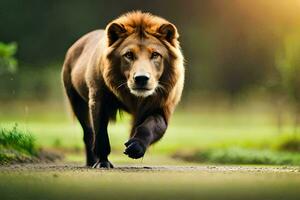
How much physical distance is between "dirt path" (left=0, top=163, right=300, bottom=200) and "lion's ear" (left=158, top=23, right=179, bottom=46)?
135 centimetres

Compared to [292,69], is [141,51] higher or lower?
lower

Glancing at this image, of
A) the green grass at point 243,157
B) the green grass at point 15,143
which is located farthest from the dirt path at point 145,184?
the green grass at point 243,157

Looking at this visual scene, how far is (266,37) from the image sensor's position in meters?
22.1

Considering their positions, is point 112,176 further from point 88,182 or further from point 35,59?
point 35,59

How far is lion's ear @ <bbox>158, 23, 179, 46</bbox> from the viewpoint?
8.97 m

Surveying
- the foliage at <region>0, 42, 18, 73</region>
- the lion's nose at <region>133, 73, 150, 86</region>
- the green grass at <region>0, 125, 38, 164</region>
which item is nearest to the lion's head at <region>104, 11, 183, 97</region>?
the lion's nose at <region>133, 73, 150, 86</region>

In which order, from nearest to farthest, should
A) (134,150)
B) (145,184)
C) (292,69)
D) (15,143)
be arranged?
1. (145,184)
2. (134,150)
3. (15,143)
4. (292,69)

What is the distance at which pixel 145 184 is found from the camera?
7.42 meters

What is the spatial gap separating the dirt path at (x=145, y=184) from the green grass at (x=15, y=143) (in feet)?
2.50

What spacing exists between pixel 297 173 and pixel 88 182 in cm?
250

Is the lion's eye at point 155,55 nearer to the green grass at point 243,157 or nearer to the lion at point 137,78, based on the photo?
the lion at point 137,78

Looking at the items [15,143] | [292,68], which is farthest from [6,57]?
[292,68]

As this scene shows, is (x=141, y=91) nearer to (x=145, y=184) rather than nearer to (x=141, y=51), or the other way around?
(x=141, y=51)

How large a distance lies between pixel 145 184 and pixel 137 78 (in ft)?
4.73
